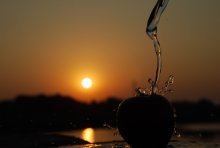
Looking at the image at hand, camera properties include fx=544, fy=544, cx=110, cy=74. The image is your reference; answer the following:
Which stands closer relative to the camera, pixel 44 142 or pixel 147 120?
pixel 147 120

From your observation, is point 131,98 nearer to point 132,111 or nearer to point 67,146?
point 132,111

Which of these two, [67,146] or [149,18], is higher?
[149,18]

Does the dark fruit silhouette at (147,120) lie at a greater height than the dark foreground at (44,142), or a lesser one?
greater

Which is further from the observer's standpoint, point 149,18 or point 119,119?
point 149,18

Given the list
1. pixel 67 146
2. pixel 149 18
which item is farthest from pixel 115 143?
pixel 149 18

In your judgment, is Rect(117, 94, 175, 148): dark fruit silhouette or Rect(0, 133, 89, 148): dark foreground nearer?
Rect(117, 94, 175, 148): dark fruit silhouette

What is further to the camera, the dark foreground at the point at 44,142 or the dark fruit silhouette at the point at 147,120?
the dark foreground at the point at 44,142

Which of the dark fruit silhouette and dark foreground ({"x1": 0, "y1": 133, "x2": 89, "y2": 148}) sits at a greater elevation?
the dark fruit silhouette

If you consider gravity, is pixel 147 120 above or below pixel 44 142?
above
